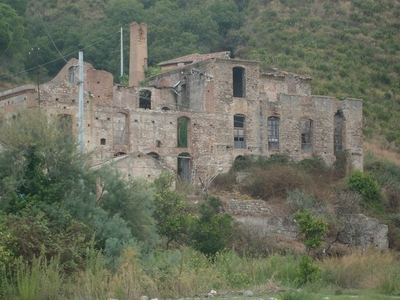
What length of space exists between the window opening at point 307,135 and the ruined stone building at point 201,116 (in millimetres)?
50

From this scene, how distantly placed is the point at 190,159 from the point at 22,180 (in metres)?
19.7

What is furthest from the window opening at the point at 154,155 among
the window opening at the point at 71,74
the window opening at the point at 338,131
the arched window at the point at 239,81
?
the window opening at the point at 338,131

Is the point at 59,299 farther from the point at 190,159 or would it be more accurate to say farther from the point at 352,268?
the point at 190,159

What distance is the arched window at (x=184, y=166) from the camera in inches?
1661

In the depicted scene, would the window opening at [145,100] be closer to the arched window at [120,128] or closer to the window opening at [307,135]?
the arched window at [120,128]

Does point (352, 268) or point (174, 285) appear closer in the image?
point (174, 285)

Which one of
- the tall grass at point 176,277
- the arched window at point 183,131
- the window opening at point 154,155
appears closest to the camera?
the tall grass at point 176,277

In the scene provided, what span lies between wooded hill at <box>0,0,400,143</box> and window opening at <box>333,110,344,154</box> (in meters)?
11.9

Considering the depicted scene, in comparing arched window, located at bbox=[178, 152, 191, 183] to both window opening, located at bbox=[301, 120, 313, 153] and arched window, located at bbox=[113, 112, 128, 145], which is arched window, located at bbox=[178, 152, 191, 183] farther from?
window opening, located at bbox=[301, 120, 313, 153]

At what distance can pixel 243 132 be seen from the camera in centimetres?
4400

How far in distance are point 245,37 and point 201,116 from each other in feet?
95.1

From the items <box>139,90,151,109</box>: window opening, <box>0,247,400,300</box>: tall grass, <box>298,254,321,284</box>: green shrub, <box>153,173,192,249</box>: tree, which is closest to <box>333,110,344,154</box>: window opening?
<box>139,90,151,109</box>: window opening

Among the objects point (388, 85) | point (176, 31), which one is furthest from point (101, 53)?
point (388, 85)

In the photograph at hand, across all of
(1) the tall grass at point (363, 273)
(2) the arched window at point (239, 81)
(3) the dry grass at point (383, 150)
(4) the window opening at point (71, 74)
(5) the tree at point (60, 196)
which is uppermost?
(4) the window opening at point (71, 74)
